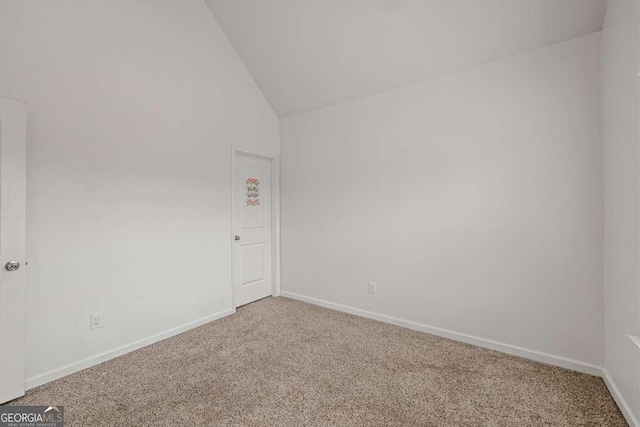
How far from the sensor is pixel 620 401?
68.1 inches

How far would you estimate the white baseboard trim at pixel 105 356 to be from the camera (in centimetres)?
197

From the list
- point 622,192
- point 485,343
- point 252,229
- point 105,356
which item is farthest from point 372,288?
point 105,356

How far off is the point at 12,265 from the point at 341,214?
2.77 meters

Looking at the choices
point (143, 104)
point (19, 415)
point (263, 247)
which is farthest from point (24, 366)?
point (263, 247)

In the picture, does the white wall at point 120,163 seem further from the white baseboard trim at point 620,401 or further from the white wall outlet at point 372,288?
the white baseboard trim at point 620,401

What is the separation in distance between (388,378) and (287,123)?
321 cm

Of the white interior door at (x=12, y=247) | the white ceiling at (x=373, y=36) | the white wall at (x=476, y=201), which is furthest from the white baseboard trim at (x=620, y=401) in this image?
the white interior door at (x=12, y=247)

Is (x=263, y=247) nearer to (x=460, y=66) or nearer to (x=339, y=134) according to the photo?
(x=339, y=134)

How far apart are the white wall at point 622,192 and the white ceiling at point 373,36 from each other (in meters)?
0.41

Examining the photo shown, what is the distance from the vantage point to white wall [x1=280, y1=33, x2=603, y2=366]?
2135mm

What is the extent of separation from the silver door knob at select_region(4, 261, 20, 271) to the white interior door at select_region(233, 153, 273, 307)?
1818 mm

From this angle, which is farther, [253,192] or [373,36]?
[253,192]

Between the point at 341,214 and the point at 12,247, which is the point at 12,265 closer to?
the point at 12,247

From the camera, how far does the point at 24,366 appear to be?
189 cm
